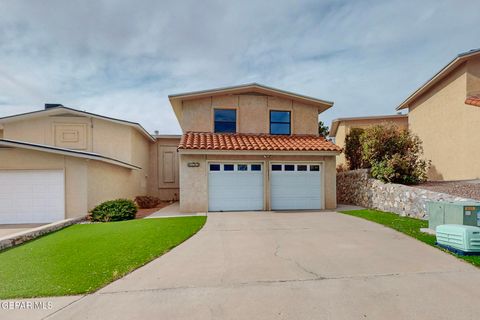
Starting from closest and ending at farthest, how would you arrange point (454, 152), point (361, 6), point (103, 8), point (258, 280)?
1. point (258, 280)
2. point (103, 8)
3. point (361, 6)
4. point (454, 152)

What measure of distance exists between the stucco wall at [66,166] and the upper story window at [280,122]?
991 centimetres

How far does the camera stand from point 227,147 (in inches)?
494

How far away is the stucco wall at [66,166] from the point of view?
11523 mm

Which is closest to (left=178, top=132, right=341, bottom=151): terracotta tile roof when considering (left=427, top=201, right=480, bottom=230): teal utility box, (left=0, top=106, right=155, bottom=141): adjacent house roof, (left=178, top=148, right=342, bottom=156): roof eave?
(left=178, top=148, right=342, bottom=156): roof eave

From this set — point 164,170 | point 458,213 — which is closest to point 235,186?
point 458,213

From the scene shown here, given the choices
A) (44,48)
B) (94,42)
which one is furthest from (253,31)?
(44,48)

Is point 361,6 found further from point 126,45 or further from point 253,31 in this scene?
point 126,45

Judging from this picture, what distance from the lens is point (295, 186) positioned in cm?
1352

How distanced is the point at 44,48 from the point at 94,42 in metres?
2.34

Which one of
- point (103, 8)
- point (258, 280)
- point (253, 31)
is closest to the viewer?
point (258, 280)

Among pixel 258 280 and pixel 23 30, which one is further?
pixel 23 30

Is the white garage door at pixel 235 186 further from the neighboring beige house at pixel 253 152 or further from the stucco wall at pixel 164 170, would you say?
the stucco wall at pixel 164 170

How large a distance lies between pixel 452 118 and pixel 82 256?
2031cm

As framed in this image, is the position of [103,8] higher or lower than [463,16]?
lower
